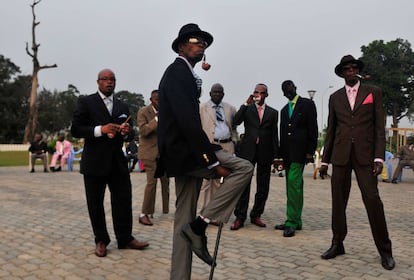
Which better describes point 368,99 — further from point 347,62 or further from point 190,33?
point 190,33

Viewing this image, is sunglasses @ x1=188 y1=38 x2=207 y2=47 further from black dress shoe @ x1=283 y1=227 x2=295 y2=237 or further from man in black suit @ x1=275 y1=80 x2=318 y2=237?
black dress shoe @ x1=283 y1=227 x2=295 y2=237

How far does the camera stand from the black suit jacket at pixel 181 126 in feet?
11.3

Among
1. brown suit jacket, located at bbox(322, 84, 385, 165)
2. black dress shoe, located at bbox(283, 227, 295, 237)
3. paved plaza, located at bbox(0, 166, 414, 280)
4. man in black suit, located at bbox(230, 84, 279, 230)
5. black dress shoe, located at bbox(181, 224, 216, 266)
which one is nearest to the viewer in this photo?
black dress shoe, located at bbox(181, 224, 216, 266)

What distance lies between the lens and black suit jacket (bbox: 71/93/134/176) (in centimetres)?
500

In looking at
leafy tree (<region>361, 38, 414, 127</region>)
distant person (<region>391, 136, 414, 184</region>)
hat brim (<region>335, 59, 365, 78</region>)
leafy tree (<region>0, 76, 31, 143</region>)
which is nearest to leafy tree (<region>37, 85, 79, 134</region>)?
leafy tree (<region>0, 76, 31, 143</region>)

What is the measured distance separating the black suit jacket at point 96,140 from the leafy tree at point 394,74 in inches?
2660

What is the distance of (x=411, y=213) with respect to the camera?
8336 mm

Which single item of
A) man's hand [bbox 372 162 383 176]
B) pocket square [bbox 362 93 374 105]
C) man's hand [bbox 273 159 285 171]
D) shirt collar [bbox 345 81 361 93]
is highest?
shirt collar [bbox 345 81 361 93]

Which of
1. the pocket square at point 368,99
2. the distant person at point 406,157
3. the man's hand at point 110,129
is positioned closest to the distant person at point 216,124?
the man's hand at point 110,129

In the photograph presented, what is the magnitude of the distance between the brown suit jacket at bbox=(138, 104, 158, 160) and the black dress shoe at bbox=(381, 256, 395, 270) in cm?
368

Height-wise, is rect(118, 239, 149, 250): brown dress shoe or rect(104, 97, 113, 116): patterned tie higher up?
rect(104, 97, 113, 116): patterned tie

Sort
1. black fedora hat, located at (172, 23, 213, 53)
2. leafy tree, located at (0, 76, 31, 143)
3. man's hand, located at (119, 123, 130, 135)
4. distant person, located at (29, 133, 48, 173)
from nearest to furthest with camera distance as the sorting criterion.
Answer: black fedora hat, located at (172, 23, 213, 53) < man's hand, located at (119, 123, 130, 135) < distant person, located at (29, 133, 48, 173) < leafy tree, located at (0, 76, 31, 143)

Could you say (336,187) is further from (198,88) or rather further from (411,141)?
(411,141)

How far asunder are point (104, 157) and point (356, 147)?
282cm
